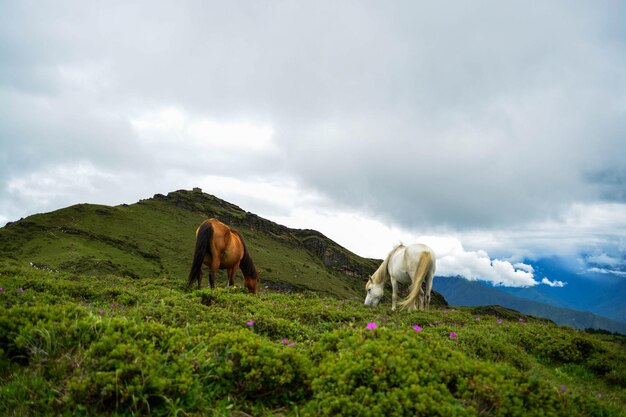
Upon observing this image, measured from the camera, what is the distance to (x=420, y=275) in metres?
15.2

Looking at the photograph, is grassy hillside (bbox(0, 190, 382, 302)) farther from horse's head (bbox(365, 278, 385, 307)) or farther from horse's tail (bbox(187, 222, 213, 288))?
horse's head (bbox(365, 278, 385, 307))

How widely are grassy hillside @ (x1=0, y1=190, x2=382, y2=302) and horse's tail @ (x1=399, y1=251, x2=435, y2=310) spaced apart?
118ft

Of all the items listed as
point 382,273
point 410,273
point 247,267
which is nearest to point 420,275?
point 410,273

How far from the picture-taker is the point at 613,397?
6988mm

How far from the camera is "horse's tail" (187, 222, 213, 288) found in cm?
1480

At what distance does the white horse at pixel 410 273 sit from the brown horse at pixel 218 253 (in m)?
6.21

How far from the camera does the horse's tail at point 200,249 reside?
14801mm

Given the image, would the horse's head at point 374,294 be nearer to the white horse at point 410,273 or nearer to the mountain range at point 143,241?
the white horse at point 410,273

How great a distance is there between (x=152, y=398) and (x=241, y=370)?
3.86 feet

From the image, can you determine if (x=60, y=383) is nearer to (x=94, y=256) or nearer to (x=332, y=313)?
(x=332, y=313)

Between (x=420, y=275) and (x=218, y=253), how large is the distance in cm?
868

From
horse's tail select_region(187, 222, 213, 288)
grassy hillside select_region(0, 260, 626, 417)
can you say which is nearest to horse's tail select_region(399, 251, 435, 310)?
horse's tail select_region(187, 222, 213, 288)

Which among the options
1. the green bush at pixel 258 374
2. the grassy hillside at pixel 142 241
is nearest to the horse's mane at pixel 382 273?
the green bush at pixel 258 374

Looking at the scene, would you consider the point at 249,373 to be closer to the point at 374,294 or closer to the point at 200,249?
the point at 200,249
